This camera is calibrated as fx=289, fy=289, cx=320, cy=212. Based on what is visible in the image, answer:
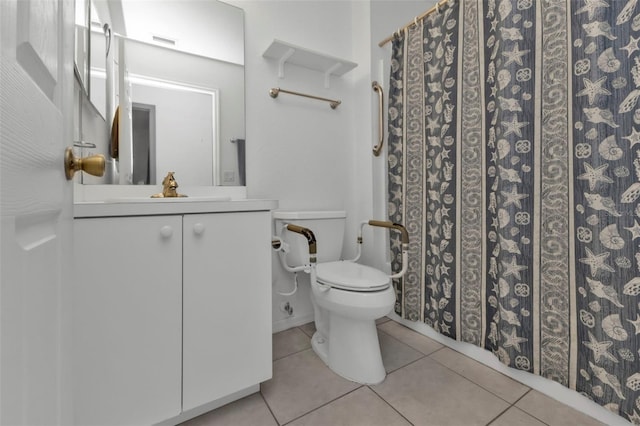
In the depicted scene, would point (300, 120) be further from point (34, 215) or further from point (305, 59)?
point (34, 215)

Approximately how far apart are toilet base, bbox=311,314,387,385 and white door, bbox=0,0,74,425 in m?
1.03

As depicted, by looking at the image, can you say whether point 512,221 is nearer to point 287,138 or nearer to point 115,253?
point 287,138

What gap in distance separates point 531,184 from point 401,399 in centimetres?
103

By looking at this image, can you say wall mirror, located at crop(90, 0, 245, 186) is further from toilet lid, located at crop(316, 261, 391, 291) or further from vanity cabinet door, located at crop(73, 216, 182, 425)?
toilet lid, located at crop(316, 261, 391, 291)

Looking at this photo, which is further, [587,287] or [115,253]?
[587,287]

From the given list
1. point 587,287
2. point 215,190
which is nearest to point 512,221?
point 587,287

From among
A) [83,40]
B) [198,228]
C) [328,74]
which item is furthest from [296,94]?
[198,228]

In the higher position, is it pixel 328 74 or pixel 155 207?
pixel 328 74

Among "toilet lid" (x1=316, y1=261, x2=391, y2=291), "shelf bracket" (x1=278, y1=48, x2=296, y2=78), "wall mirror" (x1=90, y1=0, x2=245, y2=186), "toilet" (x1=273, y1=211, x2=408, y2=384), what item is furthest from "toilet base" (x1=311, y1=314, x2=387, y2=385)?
"shelf bracket" (x1=278, y1=48, x2=296, y2=78)

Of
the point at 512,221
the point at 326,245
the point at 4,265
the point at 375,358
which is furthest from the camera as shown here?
the point at 326,245

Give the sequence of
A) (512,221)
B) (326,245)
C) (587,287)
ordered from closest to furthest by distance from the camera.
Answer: (587,287) → (512,221) → (326,245)

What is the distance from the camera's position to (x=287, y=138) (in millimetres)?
1833

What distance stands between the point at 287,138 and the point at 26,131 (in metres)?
1.58

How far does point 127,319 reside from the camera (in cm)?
90
